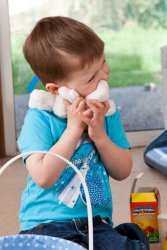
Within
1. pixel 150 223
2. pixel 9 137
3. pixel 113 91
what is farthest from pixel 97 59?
pixel 113 91

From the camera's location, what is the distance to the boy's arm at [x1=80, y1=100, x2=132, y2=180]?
3.71 ft

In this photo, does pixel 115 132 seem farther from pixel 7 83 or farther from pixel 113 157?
pixel 7 83

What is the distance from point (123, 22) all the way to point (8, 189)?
4.19 ft

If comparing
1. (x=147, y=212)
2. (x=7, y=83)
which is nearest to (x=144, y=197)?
(x=147, y=212)

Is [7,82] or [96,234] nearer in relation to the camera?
[96,234]

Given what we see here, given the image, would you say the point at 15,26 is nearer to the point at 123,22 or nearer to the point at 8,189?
the point at 123,22

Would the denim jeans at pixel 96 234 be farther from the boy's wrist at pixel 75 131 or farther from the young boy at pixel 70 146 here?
the boy's wrist at pixel 75 131

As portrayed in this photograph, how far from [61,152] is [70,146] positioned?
0.02m

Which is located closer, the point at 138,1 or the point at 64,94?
the point at 64,94

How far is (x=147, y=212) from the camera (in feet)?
4.41

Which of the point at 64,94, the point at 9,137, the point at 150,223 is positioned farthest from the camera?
the point at 9,137

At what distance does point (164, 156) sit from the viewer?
7.72 feet

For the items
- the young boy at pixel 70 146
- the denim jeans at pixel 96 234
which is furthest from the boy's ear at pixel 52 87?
the denim jeans at pixel 96 234

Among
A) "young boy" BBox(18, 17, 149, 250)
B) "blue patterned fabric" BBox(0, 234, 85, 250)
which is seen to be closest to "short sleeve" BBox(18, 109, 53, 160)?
"young boy" BBox(18, 17, 149, 250)
